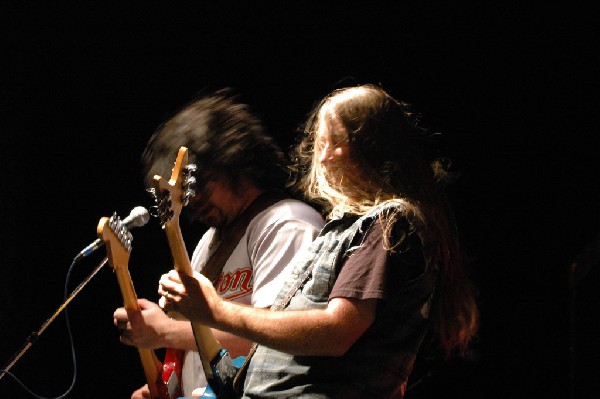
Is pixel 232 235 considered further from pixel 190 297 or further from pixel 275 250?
pixel 190 297

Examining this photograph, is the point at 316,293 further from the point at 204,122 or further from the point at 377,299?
the point at 204,122

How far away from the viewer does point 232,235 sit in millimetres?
2119

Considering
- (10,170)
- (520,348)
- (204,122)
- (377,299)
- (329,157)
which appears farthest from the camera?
(10,170)

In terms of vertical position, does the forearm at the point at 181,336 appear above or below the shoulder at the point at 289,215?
below

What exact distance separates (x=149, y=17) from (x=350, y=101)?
5.94ft

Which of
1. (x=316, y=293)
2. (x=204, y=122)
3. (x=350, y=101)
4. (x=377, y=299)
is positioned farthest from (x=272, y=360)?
(x=204, y=122)

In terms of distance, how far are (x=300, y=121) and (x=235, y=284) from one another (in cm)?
115

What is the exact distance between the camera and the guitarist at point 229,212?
1899mm

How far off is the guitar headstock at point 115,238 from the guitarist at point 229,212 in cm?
17

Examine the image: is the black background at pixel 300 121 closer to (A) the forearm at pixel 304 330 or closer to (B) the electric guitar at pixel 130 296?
(B) the electric guitar at pixel 130 296

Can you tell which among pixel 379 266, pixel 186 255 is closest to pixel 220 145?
pixel 186 255

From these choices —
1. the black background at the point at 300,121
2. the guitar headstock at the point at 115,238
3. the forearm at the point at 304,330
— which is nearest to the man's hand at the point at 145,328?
the guitar headstock at the point at 115,238

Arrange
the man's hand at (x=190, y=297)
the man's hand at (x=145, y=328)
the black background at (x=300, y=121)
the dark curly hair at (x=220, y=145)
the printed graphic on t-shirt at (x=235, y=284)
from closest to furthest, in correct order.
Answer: the man's hand at (x=190, y=297)
the man's hand at (x=145, y=328)
the printed graphic on t-shirt at (x=235, y=284)
the dark curly hair at (x=220, y=145)
the black background at (x=300, y=121)

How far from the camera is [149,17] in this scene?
3188 mm
